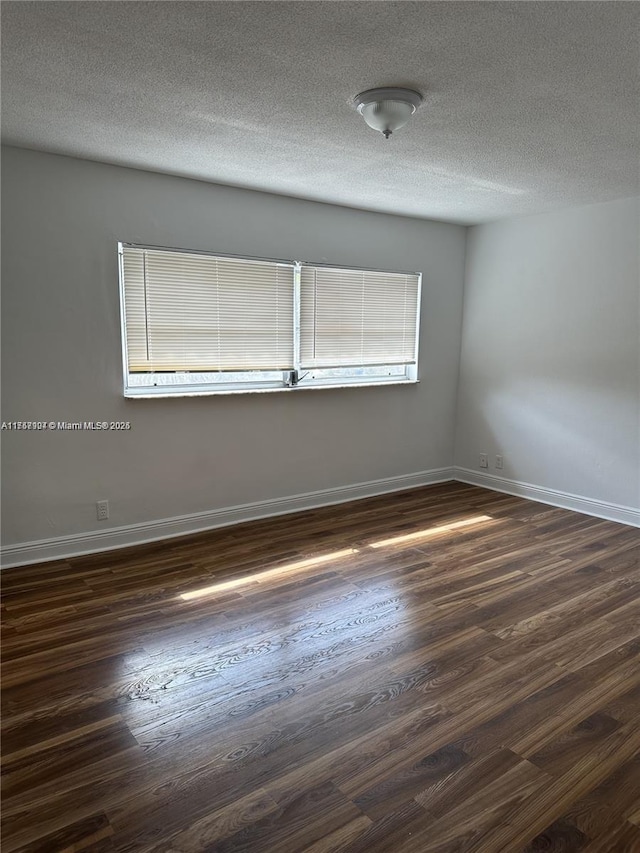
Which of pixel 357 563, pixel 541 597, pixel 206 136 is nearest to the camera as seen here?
pixel 206 136

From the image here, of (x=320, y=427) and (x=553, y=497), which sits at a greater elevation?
(x=320, y=427)

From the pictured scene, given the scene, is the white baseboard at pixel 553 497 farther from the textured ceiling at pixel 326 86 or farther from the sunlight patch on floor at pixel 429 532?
the textured ceiling at pixel 326 86

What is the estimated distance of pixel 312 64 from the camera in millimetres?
2104

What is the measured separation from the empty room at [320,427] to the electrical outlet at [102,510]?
0.01 meters

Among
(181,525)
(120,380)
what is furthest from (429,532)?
(120,380)

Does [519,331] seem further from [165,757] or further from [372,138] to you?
[165,757]

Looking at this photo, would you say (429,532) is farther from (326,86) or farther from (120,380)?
(326,86)

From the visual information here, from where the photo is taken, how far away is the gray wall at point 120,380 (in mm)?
3303

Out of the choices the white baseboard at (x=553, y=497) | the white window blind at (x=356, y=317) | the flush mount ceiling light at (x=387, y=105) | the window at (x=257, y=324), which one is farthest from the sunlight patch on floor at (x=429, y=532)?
the flush mount ceiling light at (x=387, y=105)

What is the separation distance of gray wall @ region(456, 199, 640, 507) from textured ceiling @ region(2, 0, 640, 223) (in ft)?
2.82

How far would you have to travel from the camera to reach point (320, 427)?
4680 mm

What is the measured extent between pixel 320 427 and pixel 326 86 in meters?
2.78

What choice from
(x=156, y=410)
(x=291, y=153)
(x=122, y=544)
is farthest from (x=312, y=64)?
(x=122, y=544)

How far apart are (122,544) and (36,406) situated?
1.09 meters
